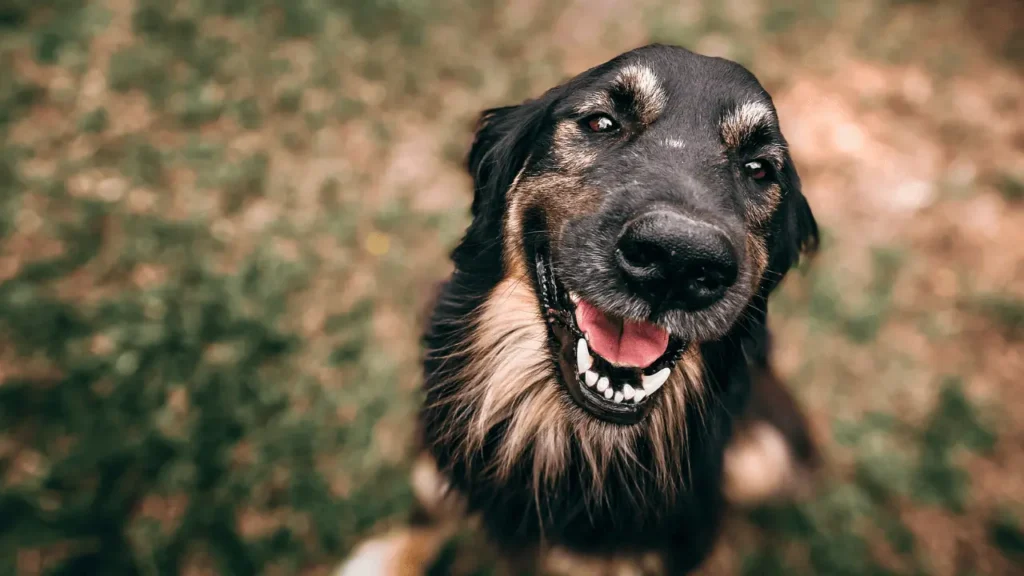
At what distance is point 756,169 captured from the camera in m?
2.15

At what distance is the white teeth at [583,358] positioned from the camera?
195cm

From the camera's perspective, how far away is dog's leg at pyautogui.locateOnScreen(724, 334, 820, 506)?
9.27ft

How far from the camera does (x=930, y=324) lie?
12.3 ft

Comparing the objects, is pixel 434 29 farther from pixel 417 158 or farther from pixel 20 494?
pixel 20 494

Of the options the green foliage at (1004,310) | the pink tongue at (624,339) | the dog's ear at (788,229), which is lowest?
the green foliage at (1004,310)

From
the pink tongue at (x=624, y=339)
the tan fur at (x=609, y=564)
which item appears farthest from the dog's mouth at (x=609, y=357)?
the tan fur at (x=609, y=564)

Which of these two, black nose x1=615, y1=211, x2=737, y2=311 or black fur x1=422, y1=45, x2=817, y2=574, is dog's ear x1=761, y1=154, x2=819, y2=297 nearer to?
black fur x1=422, y1=45, x2=817, y2=574

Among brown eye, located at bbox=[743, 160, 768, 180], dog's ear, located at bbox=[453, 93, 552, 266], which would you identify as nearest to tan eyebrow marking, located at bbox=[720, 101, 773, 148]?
brown eye, located at bbox=[743, 160, 768, 180]

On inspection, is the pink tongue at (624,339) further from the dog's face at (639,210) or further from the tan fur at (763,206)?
the tan fur at (763,206)

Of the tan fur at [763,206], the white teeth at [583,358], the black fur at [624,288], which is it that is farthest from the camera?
the tan fur at [763,206]

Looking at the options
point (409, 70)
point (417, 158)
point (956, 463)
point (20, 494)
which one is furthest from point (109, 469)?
point (956, 463)

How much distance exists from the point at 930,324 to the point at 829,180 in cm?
119

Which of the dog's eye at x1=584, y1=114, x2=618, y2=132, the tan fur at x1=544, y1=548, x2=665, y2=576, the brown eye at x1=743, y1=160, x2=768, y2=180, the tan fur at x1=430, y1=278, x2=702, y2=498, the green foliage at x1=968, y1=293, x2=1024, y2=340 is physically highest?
the dog's eye at x1=584, y1=114, x2=618, y2=132

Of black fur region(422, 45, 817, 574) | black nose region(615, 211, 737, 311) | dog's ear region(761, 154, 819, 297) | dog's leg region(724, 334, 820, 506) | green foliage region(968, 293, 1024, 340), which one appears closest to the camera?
black nose region(615, 211, 737, 311)
